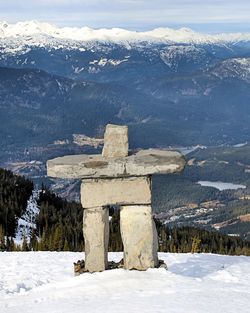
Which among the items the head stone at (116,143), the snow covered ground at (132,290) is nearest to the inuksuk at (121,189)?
the head stone at (116,143)

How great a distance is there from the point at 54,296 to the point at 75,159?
16.5 ft

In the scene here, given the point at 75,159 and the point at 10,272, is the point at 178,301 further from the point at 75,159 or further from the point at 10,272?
the point at 10,272

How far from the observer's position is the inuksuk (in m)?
21.8

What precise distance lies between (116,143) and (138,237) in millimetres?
3233

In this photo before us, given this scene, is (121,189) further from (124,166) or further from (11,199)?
(11,199)

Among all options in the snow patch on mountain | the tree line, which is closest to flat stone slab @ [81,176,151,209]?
the tree line

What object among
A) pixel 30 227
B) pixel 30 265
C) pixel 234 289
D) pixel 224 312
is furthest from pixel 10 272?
pixel 30 227

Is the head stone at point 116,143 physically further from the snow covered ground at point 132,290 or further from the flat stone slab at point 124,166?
the snow covered ground at point 132,290

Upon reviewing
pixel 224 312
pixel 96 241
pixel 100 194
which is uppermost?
pixel 100 194

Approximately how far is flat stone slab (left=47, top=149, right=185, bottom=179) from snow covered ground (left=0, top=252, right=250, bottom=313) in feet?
10.7

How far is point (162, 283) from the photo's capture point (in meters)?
20.3

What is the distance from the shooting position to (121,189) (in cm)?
2200

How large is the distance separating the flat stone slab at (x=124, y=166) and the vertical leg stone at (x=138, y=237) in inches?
51.6

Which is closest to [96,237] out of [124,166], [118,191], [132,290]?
[118,191]
